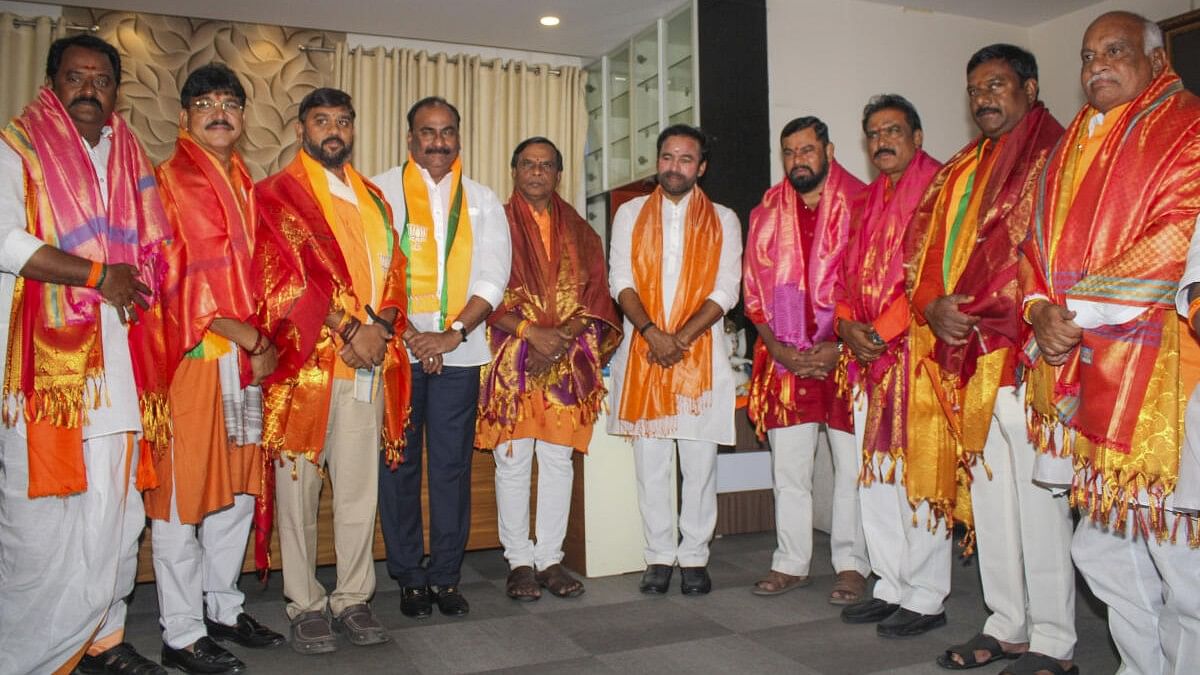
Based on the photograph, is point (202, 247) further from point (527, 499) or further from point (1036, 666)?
point (1036, 666)

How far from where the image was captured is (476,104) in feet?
22.1

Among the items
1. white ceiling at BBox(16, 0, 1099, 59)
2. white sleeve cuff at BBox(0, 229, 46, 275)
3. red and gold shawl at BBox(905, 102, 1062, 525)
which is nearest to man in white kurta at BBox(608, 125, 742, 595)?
red and gold shawl at BBox(905, 102, 1062, 525)

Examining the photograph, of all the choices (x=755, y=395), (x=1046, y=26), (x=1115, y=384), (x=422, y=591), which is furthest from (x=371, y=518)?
(x=1046, y=26)

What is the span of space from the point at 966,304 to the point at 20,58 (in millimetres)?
5642

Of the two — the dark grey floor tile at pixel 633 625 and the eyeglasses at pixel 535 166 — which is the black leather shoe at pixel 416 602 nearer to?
the dark grey floor tile at pixel 633 625

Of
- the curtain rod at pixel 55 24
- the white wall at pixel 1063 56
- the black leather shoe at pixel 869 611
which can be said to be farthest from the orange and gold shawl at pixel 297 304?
the white wall at pixel 1063 56

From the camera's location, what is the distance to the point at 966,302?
8.63 ft

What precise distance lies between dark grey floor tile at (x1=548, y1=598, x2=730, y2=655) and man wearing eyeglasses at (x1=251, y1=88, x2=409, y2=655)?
0.62m

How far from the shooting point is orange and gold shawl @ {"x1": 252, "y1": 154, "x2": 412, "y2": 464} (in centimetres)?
277

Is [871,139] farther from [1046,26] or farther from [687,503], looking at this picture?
[1046,26]

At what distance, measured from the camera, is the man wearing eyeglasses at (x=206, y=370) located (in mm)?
2588

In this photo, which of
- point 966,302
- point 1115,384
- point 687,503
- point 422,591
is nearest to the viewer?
point 1115,384

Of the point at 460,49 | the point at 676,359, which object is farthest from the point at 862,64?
the point at 676,359

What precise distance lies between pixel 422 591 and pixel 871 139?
2250mm
